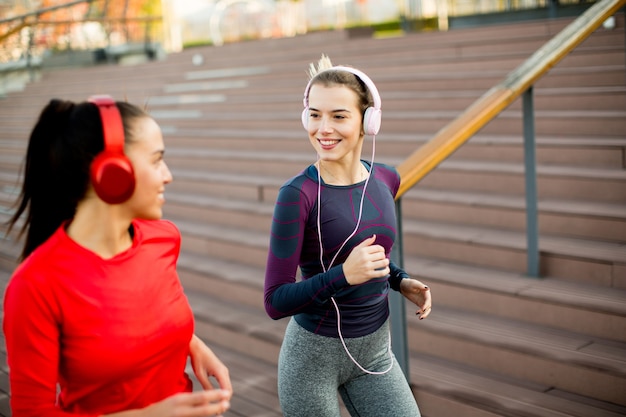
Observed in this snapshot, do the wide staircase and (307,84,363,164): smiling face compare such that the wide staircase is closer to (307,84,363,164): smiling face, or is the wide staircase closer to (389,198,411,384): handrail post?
(389,198,411,384): handrail post

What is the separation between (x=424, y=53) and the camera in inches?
300

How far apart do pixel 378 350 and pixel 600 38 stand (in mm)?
4908

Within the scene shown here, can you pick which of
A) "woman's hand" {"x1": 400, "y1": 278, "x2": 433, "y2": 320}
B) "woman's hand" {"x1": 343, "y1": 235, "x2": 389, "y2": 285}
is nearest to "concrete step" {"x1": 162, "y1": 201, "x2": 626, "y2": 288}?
"woman's hand" {"x1": 400, "y1": 278, "x2": 433, "y2": 320}

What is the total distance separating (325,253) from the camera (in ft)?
6.98

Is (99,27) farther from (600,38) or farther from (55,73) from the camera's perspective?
(600,38)

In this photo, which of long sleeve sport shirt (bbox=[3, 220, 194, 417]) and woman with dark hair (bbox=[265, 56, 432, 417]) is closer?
long sleeve sport shirt (bbox=[3, 220, 194, 417])

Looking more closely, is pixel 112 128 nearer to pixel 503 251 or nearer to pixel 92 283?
pixel 92 283

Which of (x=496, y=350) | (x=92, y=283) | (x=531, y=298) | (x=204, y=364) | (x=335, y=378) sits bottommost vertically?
(x=496, y=350)

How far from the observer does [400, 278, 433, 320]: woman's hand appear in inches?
86.7

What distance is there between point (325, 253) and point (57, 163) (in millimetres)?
813

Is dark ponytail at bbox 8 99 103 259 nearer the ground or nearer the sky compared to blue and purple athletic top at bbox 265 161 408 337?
nearer the sky

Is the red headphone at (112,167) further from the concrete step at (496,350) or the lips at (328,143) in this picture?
the concrete step at (496,350)

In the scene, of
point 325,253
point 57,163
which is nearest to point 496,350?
point 325,253

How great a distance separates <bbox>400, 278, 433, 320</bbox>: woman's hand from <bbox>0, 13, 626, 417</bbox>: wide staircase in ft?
2.97
